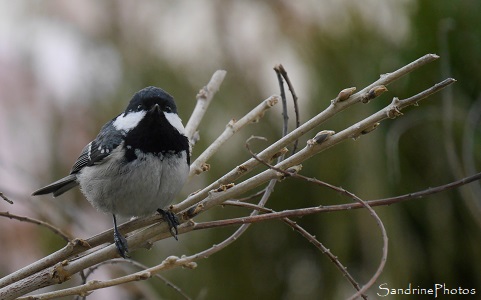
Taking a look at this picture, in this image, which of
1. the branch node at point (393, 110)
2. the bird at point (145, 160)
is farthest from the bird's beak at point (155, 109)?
the branch node at point (393, 110)

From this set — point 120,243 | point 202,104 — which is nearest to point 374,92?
point 120,243

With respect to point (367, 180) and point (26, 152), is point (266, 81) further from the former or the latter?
point (26, 152)

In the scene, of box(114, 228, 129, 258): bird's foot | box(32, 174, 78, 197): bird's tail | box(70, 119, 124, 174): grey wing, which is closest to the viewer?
box(114, 228, 129, 258): bird's foot

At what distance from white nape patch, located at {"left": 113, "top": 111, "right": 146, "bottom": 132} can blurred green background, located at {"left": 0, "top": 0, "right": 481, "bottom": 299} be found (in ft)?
1.06

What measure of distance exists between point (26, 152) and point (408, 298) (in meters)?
2.74

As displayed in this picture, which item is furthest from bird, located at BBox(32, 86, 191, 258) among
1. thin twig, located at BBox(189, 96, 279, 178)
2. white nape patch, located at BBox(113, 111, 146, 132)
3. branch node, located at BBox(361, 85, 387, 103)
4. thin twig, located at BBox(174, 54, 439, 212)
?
branch node, located at BBox(361, 85, 387, 103)

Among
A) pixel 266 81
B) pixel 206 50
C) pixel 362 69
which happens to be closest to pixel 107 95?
pixel 206 50

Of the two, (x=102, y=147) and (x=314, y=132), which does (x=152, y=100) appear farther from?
(x=314, y=132)

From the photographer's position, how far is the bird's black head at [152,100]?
2.04 meters

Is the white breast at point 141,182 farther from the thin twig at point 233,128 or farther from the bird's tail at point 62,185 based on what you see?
the bird's tail at point 62,185

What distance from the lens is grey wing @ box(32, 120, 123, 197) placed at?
7.01 feet

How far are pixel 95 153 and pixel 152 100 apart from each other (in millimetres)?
311

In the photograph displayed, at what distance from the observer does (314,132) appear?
9.90 feet

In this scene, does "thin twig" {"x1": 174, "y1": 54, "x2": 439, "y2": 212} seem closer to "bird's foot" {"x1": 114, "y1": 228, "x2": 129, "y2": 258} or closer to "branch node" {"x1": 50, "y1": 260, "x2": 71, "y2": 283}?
"bird's foot" {"x1": 114, "y1": 228, "x2": 129, "y2": 258}
